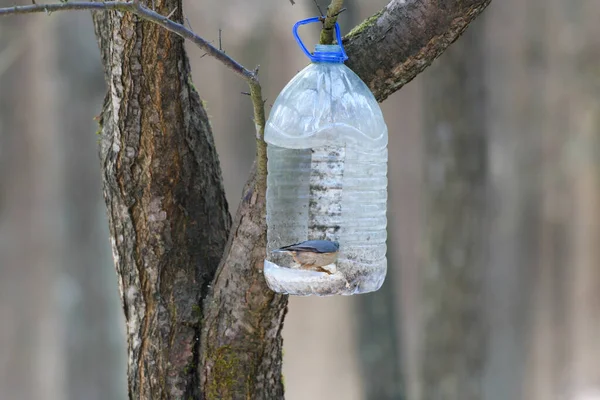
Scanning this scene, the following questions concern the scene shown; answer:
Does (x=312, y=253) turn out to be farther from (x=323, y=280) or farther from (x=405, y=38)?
(x=405, y=38)

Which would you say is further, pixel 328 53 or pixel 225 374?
pixel 225 374

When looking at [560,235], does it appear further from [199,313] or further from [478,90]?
[199,313]

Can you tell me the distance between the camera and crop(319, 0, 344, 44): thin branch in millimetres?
1787

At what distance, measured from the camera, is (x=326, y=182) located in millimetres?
2141

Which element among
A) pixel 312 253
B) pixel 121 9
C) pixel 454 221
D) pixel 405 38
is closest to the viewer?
pixel 121 9

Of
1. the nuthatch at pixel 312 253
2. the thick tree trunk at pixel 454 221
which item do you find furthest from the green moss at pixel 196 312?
the thick tree trunk at pixel 454 221

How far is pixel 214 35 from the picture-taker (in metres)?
6.34

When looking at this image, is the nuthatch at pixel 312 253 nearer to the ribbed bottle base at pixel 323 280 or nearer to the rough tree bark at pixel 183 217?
the ribbed bottle base at pixel 323 280

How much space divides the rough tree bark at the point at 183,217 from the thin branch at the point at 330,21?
5.1 inches

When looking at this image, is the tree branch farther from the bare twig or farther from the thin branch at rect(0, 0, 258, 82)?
the thin branch at rect(0, 0, 258, 82)

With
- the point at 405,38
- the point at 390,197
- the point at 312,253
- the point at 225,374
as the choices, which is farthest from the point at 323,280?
the point at 390,197

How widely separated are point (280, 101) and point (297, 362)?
5.20 m

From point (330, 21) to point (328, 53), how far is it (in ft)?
0.26

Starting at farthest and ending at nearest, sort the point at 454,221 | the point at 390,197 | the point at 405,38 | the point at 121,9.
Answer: the point at 390,197 → the point at 454,221 → the point at 405,38 → the point at 121,9
